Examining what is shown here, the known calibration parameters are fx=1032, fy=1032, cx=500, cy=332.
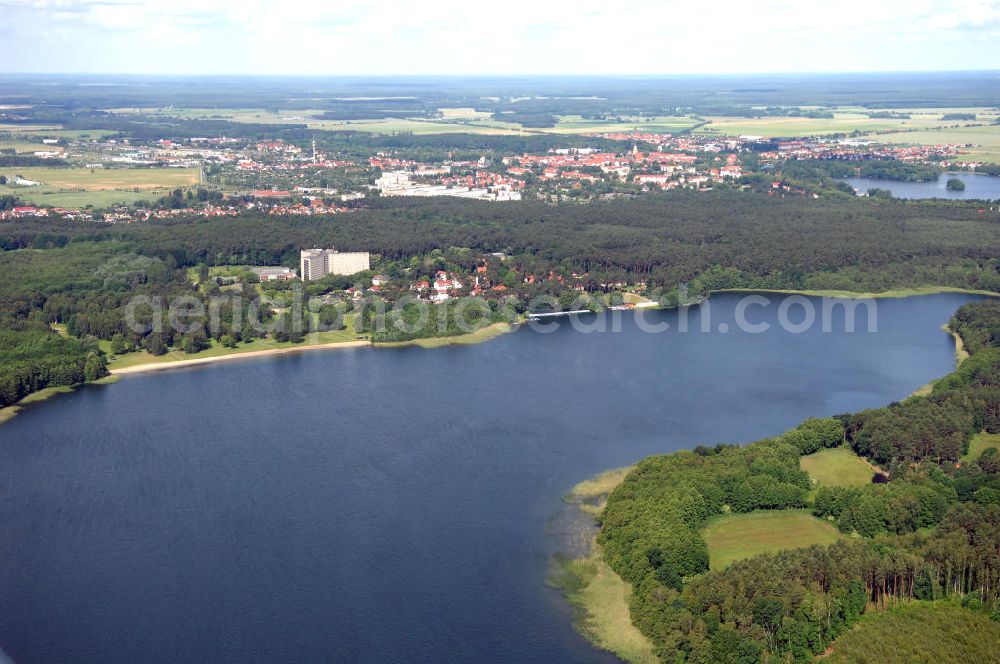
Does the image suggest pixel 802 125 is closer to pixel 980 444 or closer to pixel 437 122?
pixel 437 122

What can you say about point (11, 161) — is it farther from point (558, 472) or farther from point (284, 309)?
point (558, 472)

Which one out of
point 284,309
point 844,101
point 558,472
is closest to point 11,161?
point 284,309

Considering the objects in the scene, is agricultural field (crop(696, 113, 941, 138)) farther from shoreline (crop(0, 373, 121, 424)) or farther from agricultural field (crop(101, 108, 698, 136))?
shoreline (crop(0, 373, 121, 424))

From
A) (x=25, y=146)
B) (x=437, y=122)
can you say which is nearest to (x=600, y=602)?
(x=25, y=146)

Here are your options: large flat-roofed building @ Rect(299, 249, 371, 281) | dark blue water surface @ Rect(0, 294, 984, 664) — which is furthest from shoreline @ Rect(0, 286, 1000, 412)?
large flat-roofed building @ Rect(299, 249, 371, 281)

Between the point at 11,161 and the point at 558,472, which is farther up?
the point at 11,161
